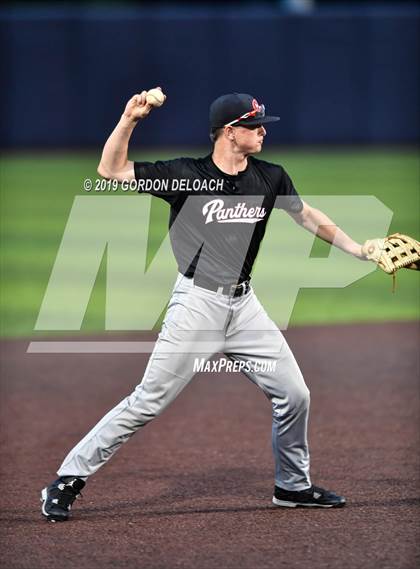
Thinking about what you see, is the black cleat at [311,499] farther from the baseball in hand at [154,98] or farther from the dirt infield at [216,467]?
the baseball in hand at [154,98]

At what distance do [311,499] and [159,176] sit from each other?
1941 millimetres

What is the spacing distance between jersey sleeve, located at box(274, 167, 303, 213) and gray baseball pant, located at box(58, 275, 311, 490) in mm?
550

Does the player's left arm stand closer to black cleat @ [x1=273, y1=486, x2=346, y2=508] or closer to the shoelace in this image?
black cleat @ [x1=273, y1=486, x2=346, y2=508]

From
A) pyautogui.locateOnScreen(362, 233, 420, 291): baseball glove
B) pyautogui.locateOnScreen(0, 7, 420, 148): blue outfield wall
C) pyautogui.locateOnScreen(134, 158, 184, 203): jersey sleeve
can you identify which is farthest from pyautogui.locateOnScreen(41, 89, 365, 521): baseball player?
pyautogui.locateOnScreen(0, 7, 420, 148): blue outfield wall

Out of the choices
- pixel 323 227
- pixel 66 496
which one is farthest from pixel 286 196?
pixel 66 496

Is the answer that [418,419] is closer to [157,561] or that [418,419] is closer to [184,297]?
[184,297]

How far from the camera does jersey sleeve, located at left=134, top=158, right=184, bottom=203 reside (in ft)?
19.2

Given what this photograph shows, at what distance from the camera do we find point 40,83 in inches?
963

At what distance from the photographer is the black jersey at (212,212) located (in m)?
5.92

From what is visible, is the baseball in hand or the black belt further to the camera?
the black belt

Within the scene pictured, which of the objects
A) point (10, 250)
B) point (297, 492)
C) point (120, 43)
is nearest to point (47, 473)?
point (297, 492)

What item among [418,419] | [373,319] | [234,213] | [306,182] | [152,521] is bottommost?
[306,182]

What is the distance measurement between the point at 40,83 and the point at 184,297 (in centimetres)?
1931

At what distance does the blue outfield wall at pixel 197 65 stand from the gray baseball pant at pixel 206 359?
18351mm
